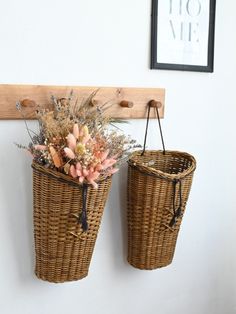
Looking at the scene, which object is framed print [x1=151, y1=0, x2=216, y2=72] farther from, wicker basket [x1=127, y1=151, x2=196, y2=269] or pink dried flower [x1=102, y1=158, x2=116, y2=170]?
pink dried flower [x1=102, y1=158, x2=116, y2=170]

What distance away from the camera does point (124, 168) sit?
1.45 meters

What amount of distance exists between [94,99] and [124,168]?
0.28 m

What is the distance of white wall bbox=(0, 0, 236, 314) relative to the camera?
4.09ft

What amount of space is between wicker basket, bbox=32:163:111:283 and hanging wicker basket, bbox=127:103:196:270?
0.17 metres

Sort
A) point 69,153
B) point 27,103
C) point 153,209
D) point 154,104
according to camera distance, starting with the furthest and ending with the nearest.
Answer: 1. point 154,104
2. point 153,209
3. point 27,103
4. point 69,153

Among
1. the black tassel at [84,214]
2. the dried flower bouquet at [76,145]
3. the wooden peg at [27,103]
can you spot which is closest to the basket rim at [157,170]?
the dried flower bouquet at [76,145]

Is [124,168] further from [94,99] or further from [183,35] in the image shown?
[183,35]

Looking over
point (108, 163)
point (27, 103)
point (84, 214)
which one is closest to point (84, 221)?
point (84, 214)

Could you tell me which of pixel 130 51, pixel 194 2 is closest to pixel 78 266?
pixel 130 51

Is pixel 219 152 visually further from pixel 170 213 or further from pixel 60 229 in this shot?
pixel 60 229

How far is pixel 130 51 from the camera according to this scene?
4.68 feet

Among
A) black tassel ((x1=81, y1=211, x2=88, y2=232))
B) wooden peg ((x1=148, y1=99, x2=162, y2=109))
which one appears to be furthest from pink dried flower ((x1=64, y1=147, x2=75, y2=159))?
wooden peg ((x1=148, y1=99, x2=162, y2=109))

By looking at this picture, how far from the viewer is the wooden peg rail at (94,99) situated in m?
1.20

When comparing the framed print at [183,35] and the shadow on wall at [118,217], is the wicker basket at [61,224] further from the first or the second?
the framed print at [183,35]
